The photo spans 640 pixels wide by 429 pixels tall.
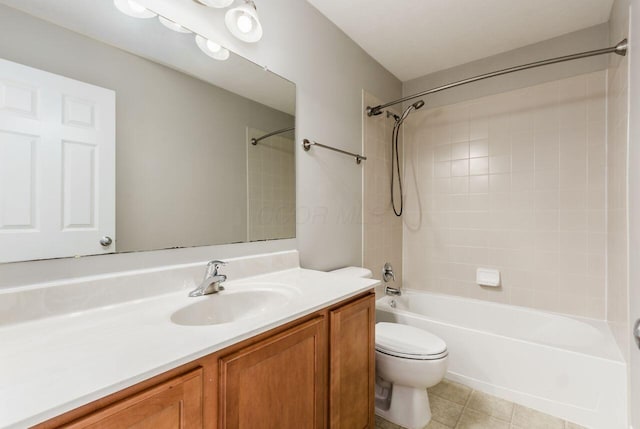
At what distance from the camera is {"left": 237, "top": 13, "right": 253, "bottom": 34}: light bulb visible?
1.31 m

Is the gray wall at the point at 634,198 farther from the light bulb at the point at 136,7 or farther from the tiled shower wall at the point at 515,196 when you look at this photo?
the light bulb at the point at 136,7

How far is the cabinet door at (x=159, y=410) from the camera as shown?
53 cm

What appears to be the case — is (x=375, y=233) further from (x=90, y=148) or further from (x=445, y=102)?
(x=90, y=148)

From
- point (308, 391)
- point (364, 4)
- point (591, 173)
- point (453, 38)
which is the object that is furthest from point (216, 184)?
point (591, 173)

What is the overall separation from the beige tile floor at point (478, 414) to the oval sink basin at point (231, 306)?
1003 mm

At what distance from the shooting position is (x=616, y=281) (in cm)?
165

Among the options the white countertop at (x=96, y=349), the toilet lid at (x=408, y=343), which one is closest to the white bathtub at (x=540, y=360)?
the toilet lid at (x=408, y=343)

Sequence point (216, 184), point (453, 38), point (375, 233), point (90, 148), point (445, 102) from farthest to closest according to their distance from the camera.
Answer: point (445, 102) < point (375, 233) < point (453, 38) < point (216, 184) < point (90, 148)

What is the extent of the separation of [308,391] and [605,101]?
2.57 metres

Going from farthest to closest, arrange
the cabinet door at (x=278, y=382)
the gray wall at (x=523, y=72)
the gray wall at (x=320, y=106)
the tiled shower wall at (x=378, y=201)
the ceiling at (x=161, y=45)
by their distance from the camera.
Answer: the tiled shower wall at (x=378, y=201) < the gray wall at (x=523, y=72) < the gray wall at (x=320, y=106) < the ceiling at (x=161, y=45) < the cabinet door at (x=278, y=382)

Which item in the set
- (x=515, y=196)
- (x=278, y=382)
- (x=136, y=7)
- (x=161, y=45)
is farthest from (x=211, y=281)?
(x=515, y=196)

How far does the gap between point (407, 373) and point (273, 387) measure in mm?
918

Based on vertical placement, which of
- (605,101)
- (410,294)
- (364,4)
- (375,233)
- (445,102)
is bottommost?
(410,294)

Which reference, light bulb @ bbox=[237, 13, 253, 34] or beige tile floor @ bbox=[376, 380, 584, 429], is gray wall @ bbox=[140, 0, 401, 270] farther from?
beige tile floor @ bbox=[376, 380, 584, 429]
